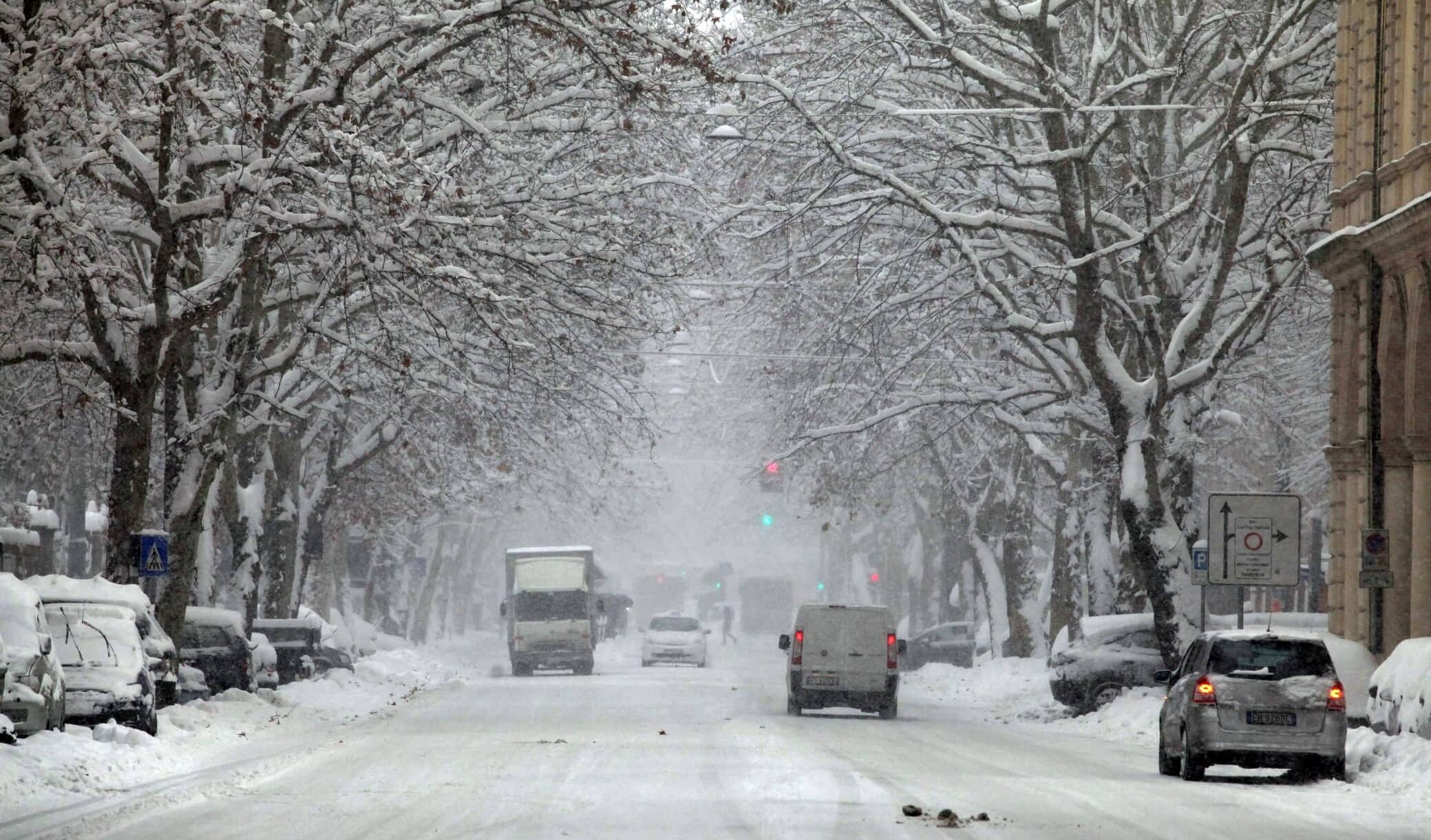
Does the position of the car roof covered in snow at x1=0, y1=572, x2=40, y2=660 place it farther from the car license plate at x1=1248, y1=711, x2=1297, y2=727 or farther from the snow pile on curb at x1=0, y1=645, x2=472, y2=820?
the car license plate at x1=1248, y1=711, x2=1297, y2=727

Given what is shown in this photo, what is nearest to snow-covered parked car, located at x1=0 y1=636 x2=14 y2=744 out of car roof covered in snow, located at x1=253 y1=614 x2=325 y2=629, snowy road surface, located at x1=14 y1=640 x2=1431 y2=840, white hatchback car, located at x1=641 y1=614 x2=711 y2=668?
snowy road surface, located at x1=14 y1=640 x2=1431 y2=840

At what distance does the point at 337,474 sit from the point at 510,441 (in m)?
3.54

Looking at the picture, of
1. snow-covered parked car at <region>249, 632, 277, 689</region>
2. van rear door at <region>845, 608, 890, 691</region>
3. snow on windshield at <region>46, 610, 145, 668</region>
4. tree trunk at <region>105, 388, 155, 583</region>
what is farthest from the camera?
snow-covered parked car at <region>249, 632, 277, 689</region>

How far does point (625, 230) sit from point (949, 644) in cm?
3393

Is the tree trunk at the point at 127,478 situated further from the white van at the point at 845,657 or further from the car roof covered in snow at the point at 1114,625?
the car roof covered in snow at the point at 1114,625

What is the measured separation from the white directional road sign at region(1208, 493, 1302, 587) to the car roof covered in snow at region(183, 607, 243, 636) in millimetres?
14228

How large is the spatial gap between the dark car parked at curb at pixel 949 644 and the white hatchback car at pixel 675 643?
6.80 m

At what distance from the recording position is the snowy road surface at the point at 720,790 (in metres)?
13.9

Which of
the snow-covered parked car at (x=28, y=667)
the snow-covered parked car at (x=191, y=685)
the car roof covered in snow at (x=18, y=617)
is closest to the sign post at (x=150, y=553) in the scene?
the snow-covered parked car at (x=191, y=685)

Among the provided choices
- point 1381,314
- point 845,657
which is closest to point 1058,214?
point 1381,314

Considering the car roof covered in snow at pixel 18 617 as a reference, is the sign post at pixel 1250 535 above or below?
above

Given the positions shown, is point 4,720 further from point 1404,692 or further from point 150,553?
point 1404,692

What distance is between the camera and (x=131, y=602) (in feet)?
75.5

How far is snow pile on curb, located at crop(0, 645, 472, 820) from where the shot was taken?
52.9 feet
